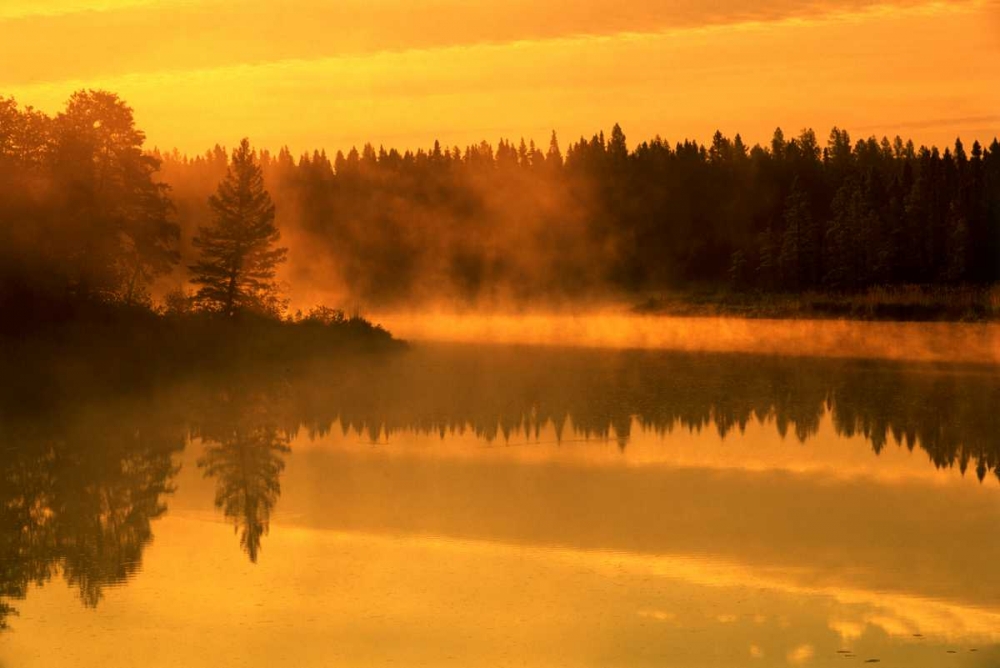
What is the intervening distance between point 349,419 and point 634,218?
113549mm

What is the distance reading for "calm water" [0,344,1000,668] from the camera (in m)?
12.0

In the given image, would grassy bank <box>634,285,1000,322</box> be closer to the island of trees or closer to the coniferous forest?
the coniferous forest

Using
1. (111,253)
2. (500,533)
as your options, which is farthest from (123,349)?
(500,533)

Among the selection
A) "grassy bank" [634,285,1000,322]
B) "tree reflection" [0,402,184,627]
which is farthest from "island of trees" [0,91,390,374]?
"grassy bank" [634,285,1000,322]

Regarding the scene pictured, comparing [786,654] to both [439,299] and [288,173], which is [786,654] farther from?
[288,173]

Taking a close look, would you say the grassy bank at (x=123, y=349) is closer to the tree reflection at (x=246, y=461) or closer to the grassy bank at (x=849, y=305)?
the tree reflection at (x=246, y=461)

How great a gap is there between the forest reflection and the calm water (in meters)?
0.11

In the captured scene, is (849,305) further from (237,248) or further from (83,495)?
(83,495)

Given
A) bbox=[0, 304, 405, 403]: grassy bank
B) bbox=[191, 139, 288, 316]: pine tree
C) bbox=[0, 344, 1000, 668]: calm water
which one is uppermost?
bbox=[191, 139, 288, 316]: pine tree

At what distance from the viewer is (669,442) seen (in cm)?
2466

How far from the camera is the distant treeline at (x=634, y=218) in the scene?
343 ft

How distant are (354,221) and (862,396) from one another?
128 m

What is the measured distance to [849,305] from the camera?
81.5 metres

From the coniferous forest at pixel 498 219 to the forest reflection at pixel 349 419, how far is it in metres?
11.0
